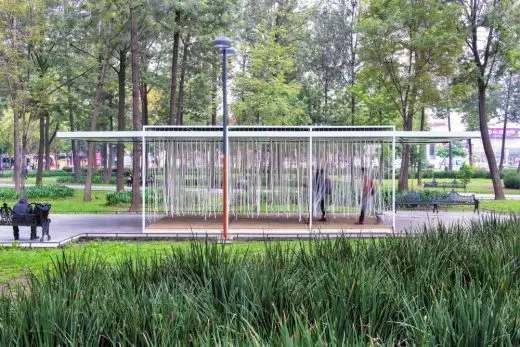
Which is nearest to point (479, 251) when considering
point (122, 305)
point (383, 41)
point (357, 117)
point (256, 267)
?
point (256, 267)

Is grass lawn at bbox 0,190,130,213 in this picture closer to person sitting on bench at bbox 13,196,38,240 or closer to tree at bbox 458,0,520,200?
person sitting on bench at bbox 13,196,38,240

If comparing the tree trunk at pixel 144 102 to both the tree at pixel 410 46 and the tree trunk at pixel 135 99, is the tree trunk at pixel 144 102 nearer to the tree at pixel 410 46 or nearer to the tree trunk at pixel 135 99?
the tree trunk at pixel 135 99

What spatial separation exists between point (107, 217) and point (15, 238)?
479 cm

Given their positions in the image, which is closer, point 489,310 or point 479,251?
point 489,310

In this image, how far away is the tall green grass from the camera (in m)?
3.05

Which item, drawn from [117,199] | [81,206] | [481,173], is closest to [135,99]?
[117,199]

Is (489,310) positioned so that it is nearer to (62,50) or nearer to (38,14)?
(38,14)

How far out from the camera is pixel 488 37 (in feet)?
71.3

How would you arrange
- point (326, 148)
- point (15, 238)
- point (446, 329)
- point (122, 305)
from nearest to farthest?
point (446, 329), point (122, 305), point (15, 238), point (326, 148)

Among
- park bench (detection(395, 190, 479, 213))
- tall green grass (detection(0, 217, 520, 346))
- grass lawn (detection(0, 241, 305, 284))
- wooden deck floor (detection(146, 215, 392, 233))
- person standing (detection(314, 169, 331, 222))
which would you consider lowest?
grass lawn (detection(0, 241, 305, 284))

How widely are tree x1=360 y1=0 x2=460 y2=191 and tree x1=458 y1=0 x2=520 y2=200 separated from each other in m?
1.12

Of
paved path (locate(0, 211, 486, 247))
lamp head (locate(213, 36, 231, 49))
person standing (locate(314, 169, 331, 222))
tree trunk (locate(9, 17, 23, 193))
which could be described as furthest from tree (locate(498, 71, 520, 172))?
lamp head (locate(213, 36, 231, 49))

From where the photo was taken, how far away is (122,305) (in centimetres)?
357

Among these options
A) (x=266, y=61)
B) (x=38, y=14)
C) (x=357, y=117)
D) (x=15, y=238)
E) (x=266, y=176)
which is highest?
(x=38, y=14)
